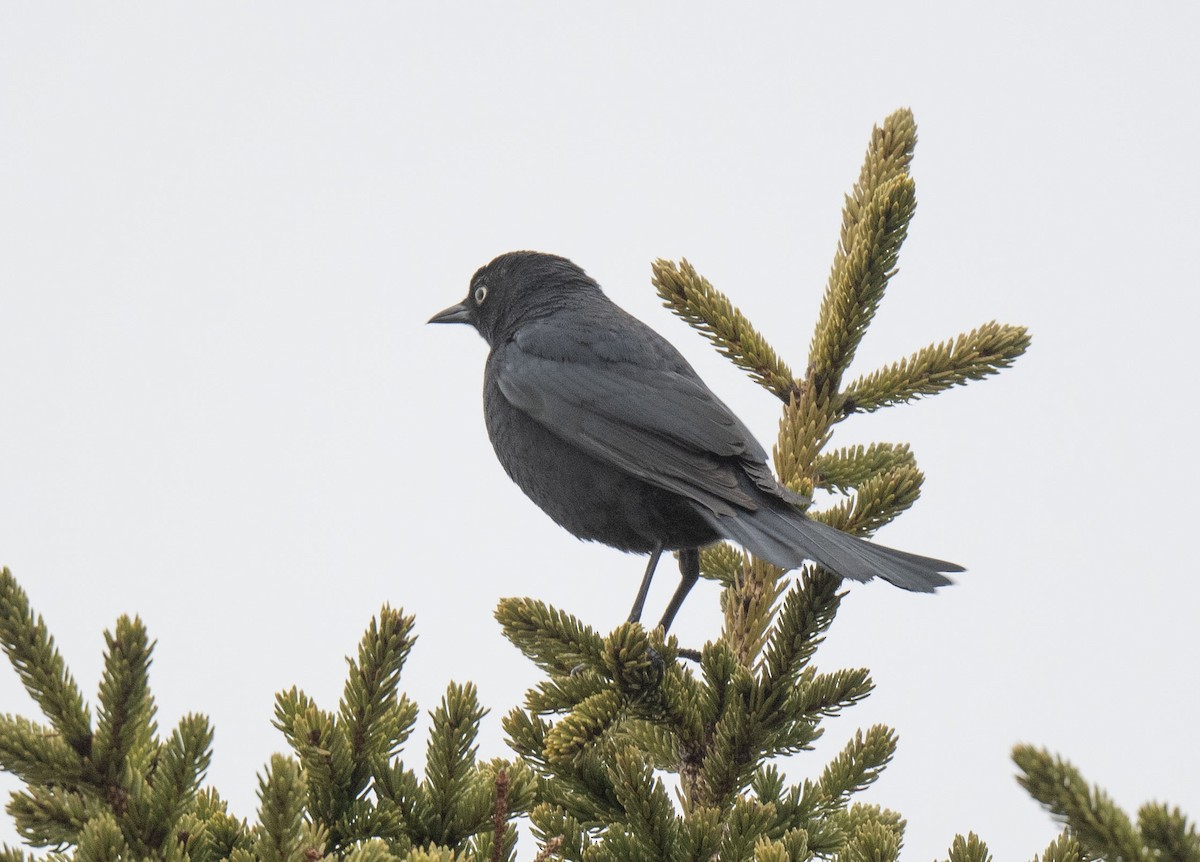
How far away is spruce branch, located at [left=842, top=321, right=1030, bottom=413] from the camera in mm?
3447

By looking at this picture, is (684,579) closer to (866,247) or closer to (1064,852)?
(866,247)

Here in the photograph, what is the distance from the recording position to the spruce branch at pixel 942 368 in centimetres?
345

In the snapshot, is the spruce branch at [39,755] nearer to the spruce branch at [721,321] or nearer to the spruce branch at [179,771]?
the spruce branch at [179,771]

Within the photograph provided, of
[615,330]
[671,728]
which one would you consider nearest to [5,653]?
[671,728]

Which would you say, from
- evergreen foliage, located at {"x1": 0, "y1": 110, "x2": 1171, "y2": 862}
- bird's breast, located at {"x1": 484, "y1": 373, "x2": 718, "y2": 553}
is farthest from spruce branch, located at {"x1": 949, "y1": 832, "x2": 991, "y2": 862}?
bird's breast, located at {"x1": 484, "y1": 373, "x2": 718, "y2": 553}

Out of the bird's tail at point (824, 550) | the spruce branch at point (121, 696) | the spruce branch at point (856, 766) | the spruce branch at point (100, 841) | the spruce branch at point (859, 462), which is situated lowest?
the spruce branch at point (100, 841)

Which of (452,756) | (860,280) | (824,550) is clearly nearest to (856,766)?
(824,550)

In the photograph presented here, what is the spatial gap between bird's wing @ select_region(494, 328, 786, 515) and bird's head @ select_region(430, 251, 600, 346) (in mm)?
532

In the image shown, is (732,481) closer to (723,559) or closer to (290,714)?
(723,559)

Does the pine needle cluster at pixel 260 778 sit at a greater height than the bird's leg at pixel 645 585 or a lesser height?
lesser

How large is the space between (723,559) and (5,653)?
2.32 metres

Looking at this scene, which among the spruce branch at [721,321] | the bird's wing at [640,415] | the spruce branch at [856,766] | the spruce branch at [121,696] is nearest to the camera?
the spruce branch at [121,696]

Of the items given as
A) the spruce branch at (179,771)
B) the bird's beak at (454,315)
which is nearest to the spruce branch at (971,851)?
the spruce branch at (179,771)

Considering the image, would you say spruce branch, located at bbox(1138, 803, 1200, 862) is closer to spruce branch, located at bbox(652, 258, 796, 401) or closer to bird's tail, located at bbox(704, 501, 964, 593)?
bird's tail, located at bbox(704, 501, 964, 593)
